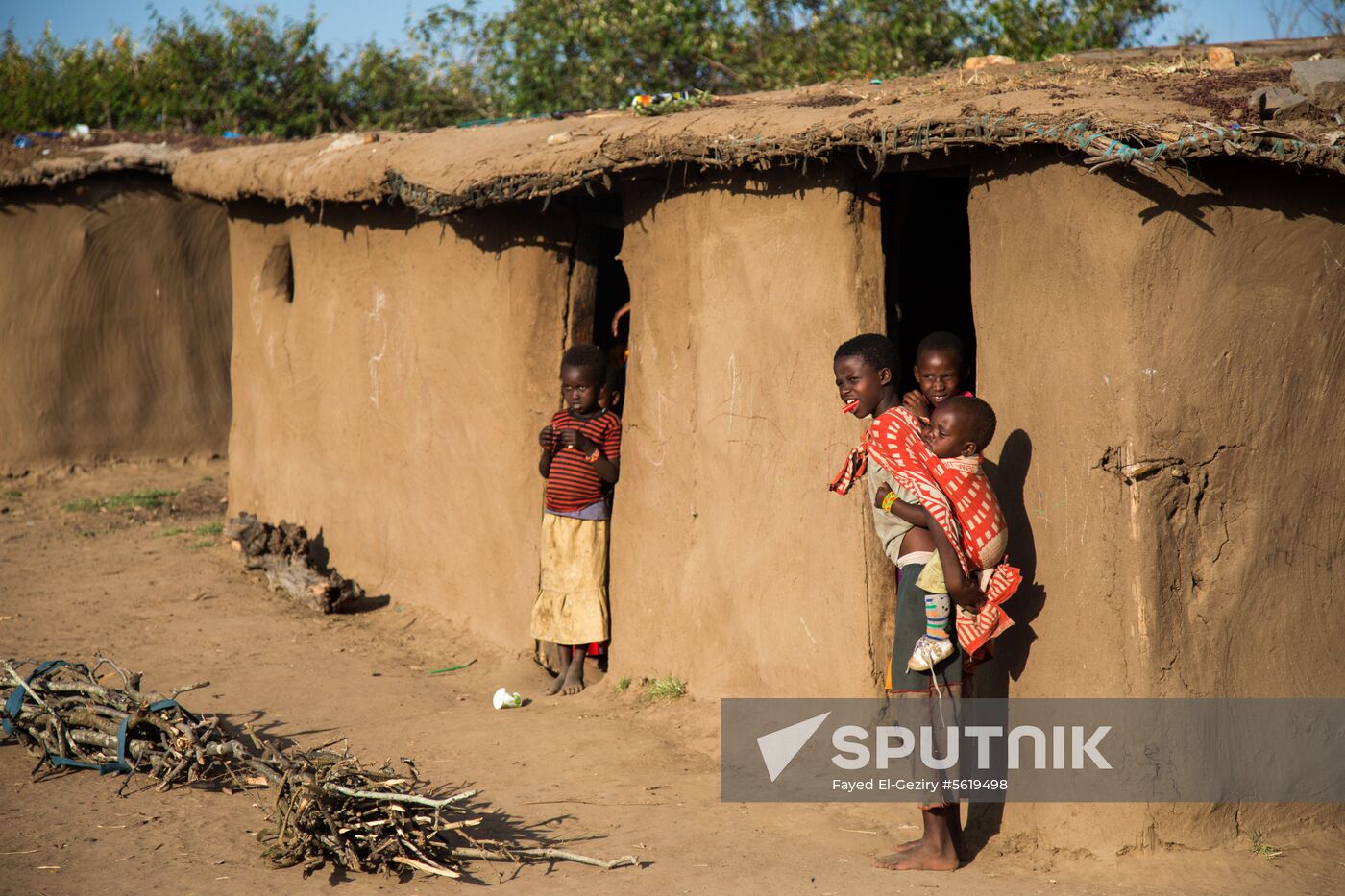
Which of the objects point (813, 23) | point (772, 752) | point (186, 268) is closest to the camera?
point (772, 752)

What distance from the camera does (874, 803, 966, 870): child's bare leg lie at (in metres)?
4.09

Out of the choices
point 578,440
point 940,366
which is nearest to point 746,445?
point 578,440

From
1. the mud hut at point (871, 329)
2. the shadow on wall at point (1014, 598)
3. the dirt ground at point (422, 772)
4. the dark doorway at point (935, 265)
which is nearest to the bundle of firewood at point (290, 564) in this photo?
the dirt ground at point (422, 772)

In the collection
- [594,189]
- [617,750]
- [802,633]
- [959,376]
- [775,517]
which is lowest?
[617,750]

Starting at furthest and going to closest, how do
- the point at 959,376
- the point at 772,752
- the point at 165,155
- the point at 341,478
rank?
the point at 165,155 → the point at 341,478 → the point at 772,752 → the point at 959,376

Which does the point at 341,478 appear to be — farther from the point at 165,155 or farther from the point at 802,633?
the point at 165,155

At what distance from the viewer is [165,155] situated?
33.9ft

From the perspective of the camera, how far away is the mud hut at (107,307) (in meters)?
10.3

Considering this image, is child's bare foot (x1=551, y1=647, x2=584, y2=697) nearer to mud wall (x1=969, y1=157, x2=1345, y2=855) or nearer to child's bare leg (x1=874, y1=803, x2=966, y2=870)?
child's bare leg (x1=874, y1=803, x2=966, y2=870)

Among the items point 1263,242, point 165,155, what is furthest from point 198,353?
point 1263,242

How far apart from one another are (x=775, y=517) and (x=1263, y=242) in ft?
6.43

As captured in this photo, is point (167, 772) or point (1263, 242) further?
point (167, 772)

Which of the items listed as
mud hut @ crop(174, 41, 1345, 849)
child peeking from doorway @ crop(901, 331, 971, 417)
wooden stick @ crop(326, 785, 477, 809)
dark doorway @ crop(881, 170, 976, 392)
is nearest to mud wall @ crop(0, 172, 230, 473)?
mud hut @ crop(174, 41, 1345, 849)

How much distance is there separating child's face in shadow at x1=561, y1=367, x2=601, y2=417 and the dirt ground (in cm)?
123
